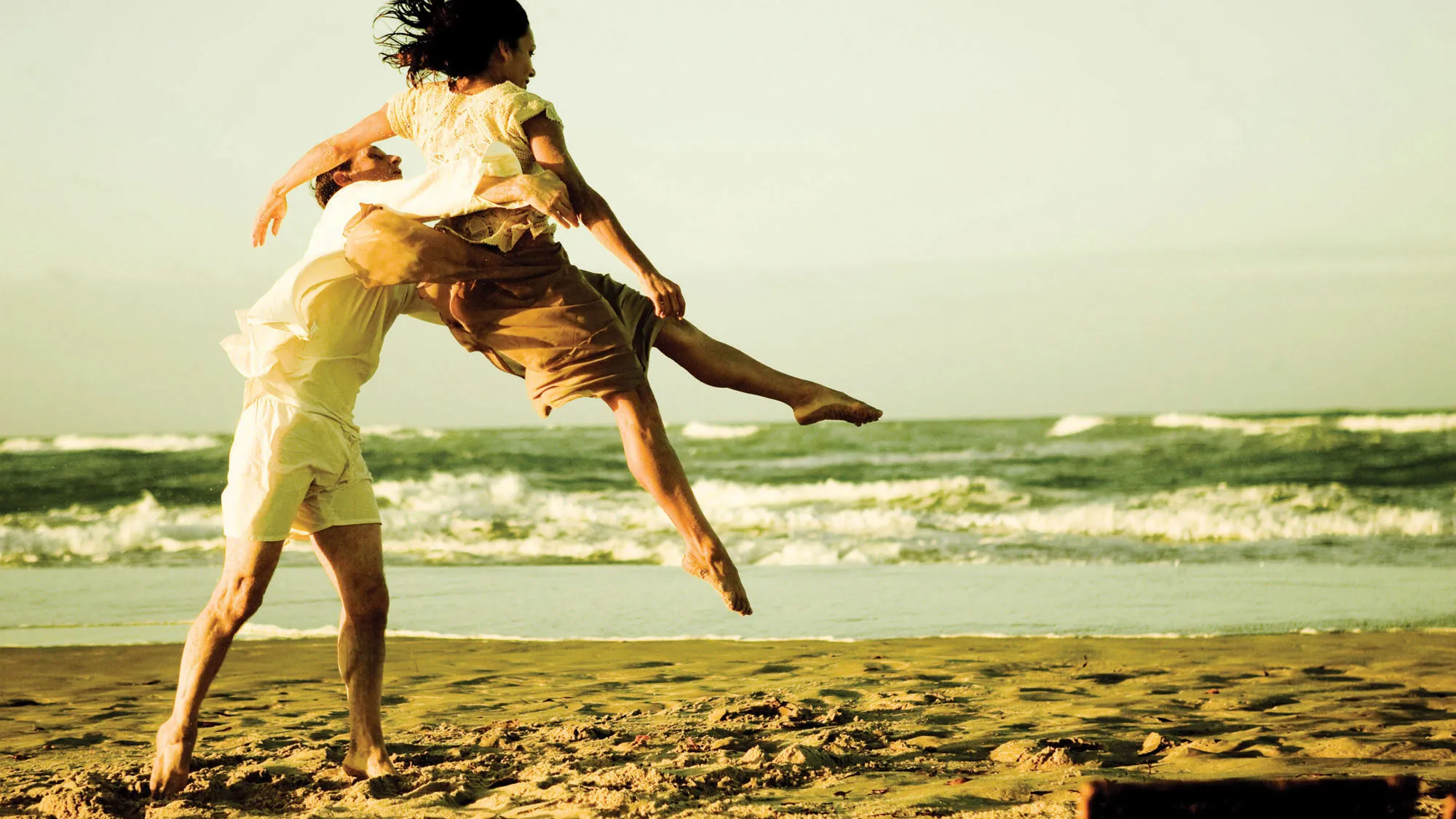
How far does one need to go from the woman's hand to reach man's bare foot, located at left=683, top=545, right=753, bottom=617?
694 millimetres

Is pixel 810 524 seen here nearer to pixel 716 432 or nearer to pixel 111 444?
pixel 716 432

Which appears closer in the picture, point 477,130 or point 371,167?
point 477,130

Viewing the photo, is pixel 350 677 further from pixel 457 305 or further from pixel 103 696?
pixel 103 696

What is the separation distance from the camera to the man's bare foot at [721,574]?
142 inches

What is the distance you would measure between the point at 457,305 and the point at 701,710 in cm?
211

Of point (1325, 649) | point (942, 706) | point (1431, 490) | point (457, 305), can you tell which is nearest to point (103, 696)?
point (457, 305)

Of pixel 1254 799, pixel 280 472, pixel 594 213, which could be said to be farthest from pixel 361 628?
pixel 1254 799

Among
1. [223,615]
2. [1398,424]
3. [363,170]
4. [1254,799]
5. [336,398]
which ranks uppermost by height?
[363,170]

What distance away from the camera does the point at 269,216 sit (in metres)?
3.98

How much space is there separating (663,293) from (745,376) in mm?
550

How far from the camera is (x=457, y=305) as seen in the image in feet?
12.0

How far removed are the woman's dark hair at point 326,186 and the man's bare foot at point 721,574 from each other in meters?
1.50

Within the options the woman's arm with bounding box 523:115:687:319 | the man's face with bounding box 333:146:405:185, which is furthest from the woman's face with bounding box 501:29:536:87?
the man's face with bounding box 333:146:405:185

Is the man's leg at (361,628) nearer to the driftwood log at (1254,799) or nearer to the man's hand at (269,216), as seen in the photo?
the man's hand at (269,216)
